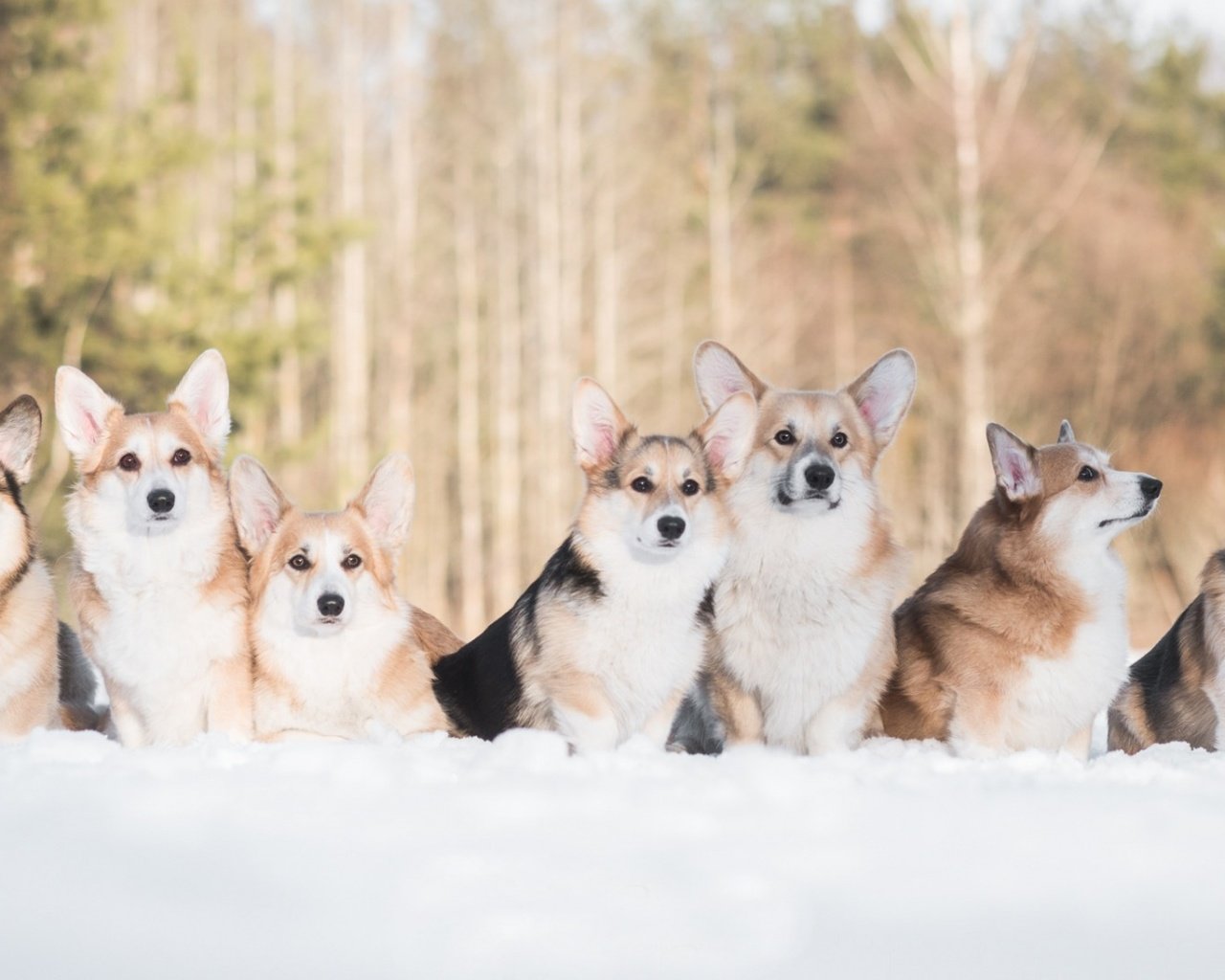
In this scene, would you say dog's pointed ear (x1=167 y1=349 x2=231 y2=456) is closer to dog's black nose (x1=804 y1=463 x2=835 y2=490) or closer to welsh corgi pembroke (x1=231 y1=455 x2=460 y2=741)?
welsh corgi pembroke (x1=231 y1=455 x2=460 y2=741)

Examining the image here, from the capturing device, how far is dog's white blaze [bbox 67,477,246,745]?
4566 mm

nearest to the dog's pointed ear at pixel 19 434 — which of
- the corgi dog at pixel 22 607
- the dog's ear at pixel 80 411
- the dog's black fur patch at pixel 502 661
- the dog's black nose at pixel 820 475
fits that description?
the corgi dog at pixel 22 607

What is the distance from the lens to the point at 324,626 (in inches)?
179

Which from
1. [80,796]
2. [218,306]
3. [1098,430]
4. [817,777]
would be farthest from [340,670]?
[1098,430]

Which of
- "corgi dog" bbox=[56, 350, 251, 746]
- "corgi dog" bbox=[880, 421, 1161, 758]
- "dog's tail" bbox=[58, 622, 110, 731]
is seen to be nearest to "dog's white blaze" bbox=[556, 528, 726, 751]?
"corgi dog" bbox=[880, 421, 1161, 758]

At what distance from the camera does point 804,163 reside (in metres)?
Answer: 31.2

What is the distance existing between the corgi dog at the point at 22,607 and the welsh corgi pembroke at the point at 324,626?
682mm

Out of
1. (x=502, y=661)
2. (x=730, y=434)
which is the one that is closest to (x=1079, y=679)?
(x=730, y=434)

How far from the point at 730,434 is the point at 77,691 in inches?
99.6

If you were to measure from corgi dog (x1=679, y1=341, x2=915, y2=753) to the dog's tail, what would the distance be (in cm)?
217

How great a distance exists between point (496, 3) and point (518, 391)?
19.7 ft

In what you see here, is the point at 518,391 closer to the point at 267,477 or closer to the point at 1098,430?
the point at 1098,430

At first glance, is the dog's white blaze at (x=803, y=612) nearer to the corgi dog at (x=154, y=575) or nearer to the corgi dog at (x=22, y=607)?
the corgi dog at (x=154, y=575)

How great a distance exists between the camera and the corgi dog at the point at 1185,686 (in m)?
4.80
